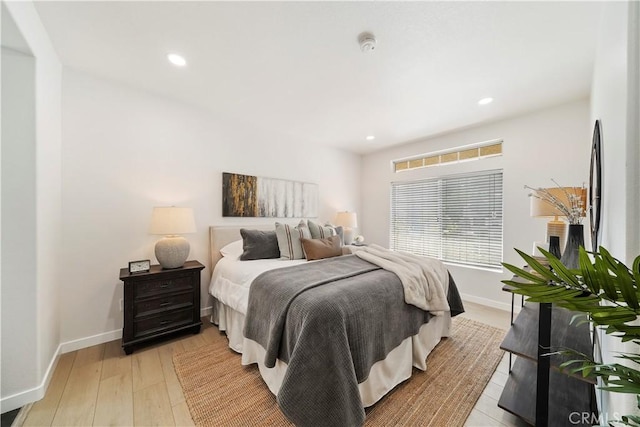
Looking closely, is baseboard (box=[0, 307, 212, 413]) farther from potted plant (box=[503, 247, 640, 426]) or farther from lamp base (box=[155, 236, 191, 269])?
potted plant (box=[503, 247, 640, 426])

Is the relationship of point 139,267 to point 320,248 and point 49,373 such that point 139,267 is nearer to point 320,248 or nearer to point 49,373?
point 49,373

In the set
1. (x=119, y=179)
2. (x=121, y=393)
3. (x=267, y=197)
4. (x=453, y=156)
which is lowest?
(x=121, y=393)

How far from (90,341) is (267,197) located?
230 cm

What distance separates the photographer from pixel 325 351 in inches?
50.2

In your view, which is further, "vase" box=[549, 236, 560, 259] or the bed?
"vase" box=[549, 236, 560, 259]

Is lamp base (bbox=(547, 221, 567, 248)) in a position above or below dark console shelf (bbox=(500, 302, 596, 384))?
above

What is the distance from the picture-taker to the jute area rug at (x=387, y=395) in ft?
4.72

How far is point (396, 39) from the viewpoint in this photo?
173cm

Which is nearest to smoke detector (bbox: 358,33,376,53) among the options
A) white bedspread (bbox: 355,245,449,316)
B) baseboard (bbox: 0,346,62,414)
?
white bedspread (bbox: 355,245,449,316)

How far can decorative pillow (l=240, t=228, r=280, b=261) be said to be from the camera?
260 cm

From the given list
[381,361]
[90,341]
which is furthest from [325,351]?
[90,341]

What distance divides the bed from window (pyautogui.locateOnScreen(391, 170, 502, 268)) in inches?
55.0

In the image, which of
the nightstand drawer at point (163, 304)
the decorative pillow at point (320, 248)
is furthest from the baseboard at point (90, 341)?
the decorative pillow at point (320, 248)

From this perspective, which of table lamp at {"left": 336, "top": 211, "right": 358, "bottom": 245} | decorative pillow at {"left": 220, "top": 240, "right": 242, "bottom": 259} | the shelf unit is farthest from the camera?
table lamp at {"left": 336, "top": 211, "right": 358, "bottom": 245}
